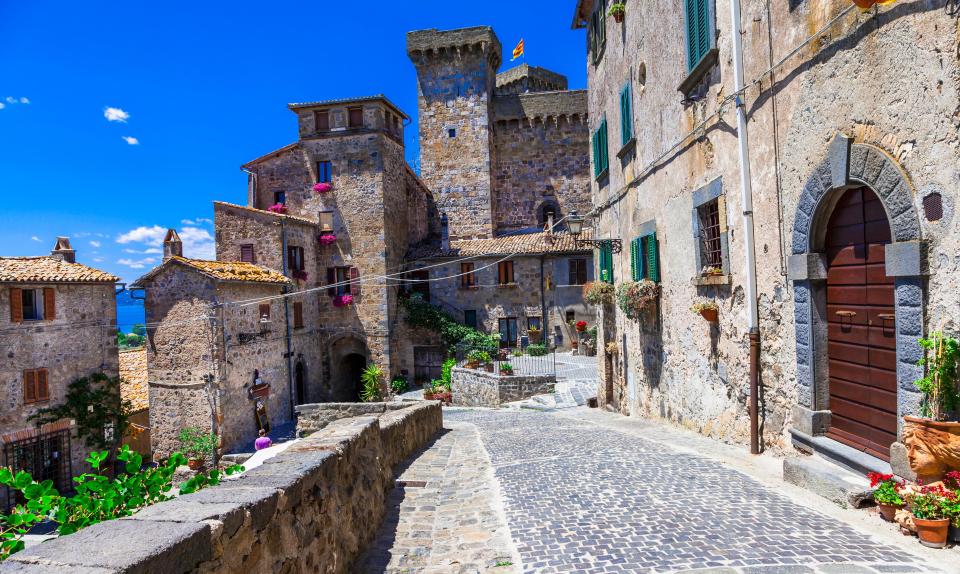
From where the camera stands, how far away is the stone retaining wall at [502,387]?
845 inches

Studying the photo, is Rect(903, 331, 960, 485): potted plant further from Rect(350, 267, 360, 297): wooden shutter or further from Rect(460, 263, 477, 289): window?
Rect(350, 267, 360, 297): wooden shutter

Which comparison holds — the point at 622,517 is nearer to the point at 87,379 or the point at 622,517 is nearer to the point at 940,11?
the point at 940,11

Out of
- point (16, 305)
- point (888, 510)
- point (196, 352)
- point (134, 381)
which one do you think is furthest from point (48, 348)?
point (888, 510)

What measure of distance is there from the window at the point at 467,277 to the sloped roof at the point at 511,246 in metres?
0.60

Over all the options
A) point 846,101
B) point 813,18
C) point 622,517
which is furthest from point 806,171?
point 622,517

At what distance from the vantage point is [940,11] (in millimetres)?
4609

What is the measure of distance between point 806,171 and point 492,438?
299 inches

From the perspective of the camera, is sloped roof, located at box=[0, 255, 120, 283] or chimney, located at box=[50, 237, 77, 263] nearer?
sloped roof, located at box=[0, 255, 120, 283]

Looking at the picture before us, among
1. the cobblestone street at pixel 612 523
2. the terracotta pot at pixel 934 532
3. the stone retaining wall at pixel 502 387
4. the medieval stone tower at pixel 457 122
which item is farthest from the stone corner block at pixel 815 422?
the medieval stone tower at pixel 457 122

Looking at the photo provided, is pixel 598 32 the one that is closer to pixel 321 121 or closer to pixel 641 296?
pixel 641 296

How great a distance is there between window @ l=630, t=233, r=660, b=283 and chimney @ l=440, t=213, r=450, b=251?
19500 millimetres

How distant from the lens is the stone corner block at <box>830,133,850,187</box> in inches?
228

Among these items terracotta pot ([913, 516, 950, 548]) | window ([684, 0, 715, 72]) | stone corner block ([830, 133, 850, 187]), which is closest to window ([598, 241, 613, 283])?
window ([684, 0, 715, 72])

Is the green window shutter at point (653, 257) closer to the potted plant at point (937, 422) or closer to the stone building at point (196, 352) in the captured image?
the potted plant at point (937, 422)
